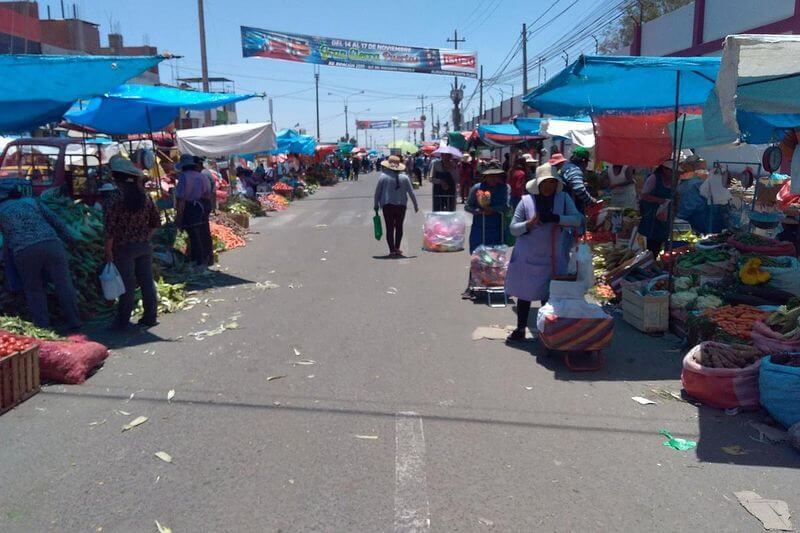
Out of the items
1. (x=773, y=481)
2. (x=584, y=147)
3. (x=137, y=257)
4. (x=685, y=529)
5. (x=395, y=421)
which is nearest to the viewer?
(x=685, y=529)

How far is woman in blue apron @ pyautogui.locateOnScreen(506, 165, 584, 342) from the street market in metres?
0.03

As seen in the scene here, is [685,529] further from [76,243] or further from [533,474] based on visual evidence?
[76,243]

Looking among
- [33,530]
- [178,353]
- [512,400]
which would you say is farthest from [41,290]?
[512,400]

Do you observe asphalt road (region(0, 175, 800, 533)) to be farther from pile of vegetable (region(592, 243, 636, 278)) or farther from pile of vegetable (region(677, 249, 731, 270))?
pile of vegetable (region(592, 243, 636, 278))

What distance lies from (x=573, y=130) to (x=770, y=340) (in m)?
9.61

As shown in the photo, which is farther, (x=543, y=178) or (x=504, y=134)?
(x=504, y=134)

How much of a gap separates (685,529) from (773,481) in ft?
2.99

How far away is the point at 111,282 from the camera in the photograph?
689cm

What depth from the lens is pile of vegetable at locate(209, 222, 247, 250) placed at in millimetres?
13695

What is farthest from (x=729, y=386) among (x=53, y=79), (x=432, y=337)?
(x=53, y=79)

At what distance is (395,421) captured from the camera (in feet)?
15.2

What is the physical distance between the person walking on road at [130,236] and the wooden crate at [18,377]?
6.50 feet

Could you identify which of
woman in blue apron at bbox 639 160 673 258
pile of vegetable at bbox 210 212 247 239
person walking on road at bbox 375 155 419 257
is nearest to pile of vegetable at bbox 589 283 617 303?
woman in blue apron at bbox 639 160 673 258

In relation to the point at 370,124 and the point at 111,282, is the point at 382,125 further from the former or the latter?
the point at 111,282
